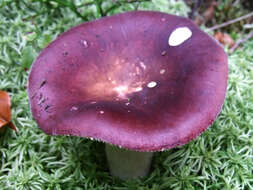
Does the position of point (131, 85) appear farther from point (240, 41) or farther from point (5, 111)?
point (240, 41)

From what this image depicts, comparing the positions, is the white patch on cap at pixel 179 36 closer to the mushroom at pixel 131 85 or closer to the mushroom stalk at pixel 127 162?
the mushroom at pixel 131 85

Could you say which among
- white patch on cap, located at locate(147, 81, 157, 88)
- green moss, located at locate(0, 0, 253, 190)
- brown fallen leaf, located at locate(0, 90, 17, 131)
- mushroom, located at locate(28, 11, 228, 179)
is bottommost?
green moss, located at locate(0, 0, 253, 190)

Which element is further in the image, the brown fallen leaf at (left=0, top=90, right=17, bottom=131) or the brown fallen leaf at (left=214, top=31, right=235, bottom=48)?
the brown fallen leaf at (left=214, top=31, right=235, bottom=48)

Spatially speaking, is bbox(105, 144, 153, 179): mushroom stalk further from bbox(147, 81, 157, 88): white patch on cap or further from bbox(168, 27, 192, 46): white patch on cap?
bbox(168, 27, 192, 46): white patch on cap

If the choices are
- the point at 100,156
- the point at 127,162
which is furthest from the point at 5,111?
the point at 127,162

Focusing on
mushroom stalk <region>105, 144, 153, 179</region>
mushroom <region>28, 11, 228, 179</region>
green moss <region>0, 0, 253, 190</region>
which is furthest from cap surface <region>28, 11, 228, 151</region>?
green moss <region>0, 0, 253, 190</region>

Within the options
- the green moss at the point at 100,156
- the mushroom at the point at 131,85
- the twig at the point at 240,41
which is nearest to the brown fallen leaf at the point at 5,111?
the green moss at the point at 100,156
